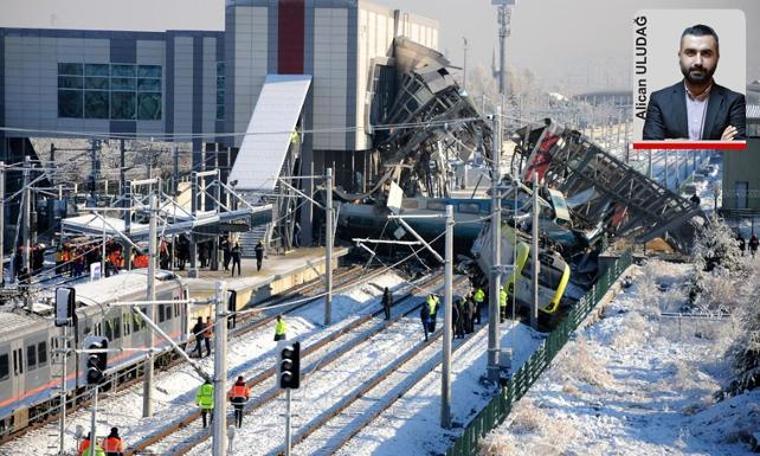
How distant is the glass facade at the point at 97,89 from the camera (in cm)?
6406

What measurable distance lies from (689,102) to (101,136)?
27.3 m

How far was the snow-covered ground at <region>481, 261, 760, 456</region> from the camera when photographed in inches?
981

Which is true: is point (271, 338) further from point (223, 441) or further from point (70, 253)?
point (223, 441)

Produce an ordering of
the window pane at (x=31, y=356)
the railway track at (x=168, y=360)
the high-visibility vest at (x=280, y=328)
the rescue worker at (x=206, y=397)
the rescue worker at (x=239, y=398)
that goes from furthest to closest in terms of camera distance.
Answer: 1. the high-visibility vest at (x=280, y=328)
2. the railway track at (x=168, y=360)
3. the rescue worker at (x=239, y=398)
4. the window pane at (x=31, y=356)
5. the rescue worker at (x=206, y=397)

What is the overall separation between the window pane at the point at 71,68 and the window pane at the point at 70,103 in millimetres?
863

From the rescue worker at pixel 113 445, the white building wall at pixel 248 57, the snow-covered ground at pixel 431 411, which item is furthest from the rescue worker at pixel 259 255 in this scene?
the rescue worker at pixel 113 445

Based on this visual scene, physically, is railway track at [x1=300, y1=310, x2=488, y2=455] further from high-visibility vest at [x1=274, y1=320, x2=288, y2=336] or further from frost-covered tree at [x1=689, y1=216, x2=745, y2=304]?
frost-covered tree at [x1=689, y1=216, x2=745, y2=304]

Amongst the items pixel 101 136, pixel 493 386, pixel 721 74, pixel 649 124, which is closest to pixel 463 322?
pixel 493 386

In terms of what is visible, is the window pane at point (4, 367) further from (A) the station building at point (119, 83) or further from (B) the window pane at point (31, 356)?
(A) the station building at point (119, 83)

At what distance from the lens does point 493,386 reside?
35.0 m

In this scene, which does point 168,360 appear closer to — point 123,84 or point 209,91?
point 209,91

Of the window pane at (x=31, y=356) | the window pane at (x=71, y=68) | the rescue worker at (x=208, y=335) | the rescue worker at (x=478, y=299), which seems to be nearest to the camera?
the window pane at (x=31, y=356)

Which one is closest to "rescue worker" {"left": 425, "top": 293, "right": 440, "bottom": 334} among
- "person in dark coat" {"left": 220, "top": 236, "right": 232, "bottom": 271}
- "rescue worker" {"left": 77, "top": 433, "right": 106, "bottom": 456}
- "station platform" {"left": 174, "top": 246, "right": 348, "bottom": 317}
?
"station platform" {"left": 174, "top": 246, "right": 348, "bottom": 317}

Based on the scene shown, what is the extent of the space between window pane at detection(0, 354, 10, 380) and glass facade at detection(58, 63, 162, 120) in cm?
3775
